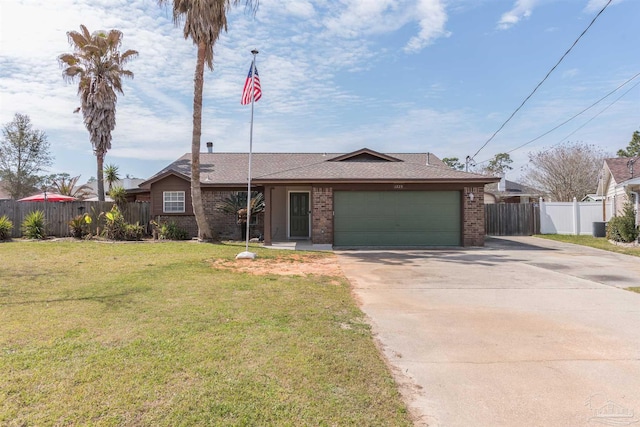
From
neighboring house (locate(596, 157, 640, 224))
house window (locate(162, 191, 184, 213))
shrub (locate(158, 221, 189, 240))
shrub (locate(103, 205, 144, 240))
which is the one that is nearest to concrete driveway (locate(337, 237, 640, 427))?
shrub (locate(158, 221, 189, 240))

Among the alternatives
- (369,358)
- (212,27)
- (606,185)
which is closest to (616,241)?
(606,185)

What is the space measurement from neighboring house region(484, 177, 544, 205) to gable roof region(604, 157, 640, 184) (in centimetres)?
715

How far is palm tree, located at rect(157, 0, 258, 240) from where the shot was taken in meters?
13.9

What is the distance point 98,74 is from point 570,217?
85.2 ft

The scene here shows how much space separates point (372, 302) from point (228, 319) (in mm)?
2276

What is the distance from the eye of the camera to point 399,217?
47.0 feet

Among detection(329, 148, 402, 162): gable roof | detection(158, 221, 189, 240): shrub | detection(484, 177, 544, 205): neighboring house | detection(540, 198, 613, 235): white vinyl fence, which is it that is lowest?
detection(158, 221, 189, 240): shrub

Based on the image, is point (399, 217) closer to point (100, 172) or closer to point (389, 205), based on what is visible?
point (389, 205)

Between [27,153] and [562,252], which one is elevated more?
[27,153]

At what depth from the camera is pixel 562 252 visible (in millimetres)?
12734

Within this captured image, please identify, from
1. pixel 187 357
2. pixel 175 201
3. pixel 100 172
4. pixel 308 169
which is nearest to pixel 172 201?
pixel 175 201

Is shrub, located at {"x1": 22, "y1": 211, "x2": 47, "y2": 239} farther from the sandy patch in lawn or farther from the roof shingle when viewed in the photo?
the sandy patch in lawn

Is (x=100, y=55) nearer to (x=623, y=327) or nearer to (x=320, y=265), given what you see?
(x=320, y=265)

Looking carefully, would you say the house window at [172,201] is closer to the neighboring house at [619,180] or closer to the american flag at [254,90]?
the american flag at [254,90]
